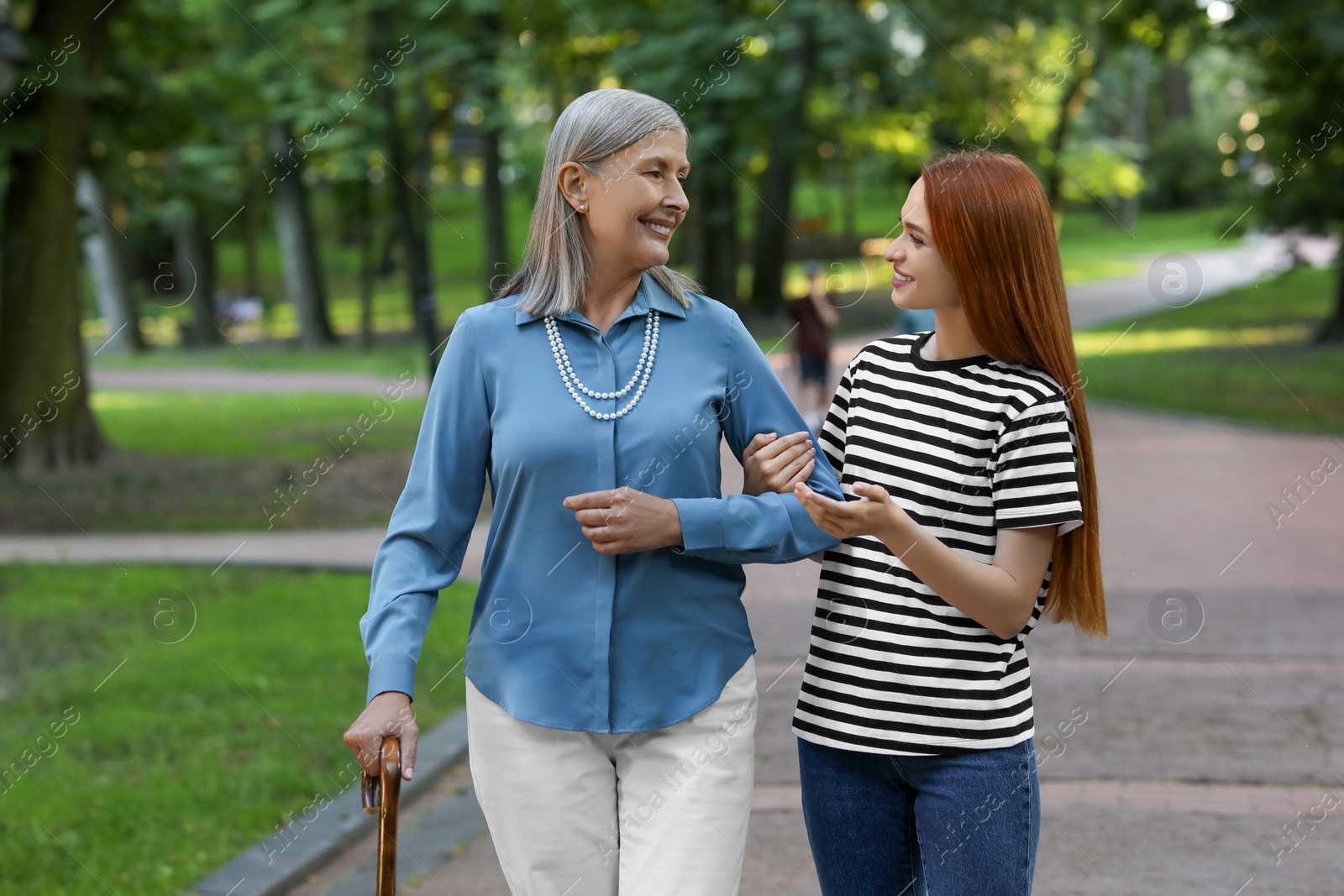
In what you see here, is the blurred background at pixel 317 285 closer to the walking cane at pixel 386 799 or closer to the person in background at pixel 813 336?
the person in background at pixel 813 336

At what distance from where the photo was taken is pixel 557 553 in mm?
2328

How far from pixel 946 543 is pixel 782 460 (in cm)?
29

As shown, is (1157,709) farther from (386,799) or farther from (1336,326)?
(1336,326)

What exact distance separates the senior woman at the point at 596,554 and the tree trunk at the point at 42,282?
41.6ft

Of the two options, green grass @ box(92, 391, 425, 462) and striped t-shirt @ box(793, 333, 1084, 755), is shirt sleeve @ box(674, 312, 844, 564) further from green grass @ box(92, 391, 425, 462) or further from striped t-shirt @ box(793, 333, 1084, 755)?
green grass @ box(92, 391, 425, 462)

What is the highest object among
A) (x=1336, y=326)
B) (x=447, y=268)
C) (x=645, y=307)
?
(x=645, y=307)

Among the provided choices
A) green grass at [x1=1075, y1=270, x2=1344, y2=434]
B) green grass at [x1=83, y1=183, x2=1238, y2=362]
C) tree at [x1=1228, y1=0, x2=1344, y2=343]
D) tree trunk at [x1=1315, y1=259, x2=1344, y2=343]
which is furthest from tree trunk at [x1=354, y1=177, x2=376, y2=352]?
tree at [x1=1228, y1=0, x2=1344, y2=343]

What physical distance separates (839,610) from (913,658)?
148mm

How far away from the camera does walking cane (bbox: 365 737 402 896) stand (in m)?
2.17

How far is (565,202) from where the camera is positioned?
2.38m

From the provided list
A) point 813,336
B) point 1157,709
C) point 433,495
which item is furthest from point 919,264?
point 813,336

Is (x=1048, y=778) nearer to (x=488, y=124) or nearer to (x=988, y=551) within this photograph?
(x=988, y=551)

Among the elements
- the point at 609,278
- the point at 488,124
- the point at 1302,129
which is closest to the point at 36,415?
the point at 488,124

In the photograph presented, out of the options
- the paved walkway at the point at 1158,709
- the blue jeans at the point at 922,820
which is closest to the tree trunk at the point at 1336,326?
the paved walkway at the point at 1158,709
